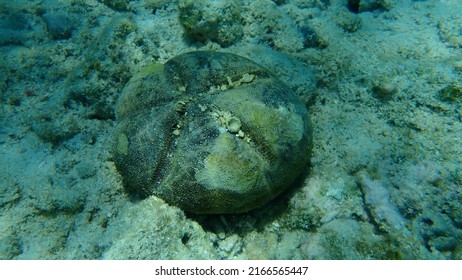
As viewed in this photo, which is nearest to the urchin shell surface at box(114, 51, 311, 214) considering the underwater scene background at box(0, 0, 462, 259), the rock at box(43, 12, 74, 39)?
the underwater scene background at box(0, 0, 462, 259)

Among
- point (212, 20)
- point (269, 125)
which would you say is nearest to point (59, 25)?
point (212, 20)

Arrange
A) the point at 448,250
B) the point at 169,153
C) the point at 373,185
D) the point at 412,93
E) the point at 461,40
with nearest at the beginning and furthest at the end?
the point at 448,250 → the point at 169,153 → the point at 373,185 → the point at 412,93 → the point at 461,40

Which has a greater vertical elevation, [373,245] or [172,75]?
[172,75]

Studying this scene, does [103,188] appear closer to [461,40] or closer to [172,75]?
[172,75]

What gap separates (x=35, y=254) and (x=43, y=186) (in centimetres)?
68

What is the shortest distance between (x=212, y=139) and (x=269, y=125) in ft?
1.87

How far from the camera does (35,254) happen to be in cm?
274

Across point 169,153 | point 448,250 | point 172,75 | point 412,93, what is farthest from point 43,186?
point 412,93

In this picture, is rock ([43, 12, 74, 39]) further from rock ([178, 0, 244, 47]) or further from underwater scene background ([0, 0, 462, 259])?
rock ([178, 0, 244, 47])

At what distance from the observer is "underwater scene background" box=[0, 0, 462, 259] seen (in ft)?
8.77

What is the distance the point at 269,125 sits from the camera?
2752mm

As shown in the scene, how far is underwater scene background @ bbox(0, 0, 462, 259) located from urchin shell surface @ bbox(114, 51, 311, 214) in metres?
0.31
